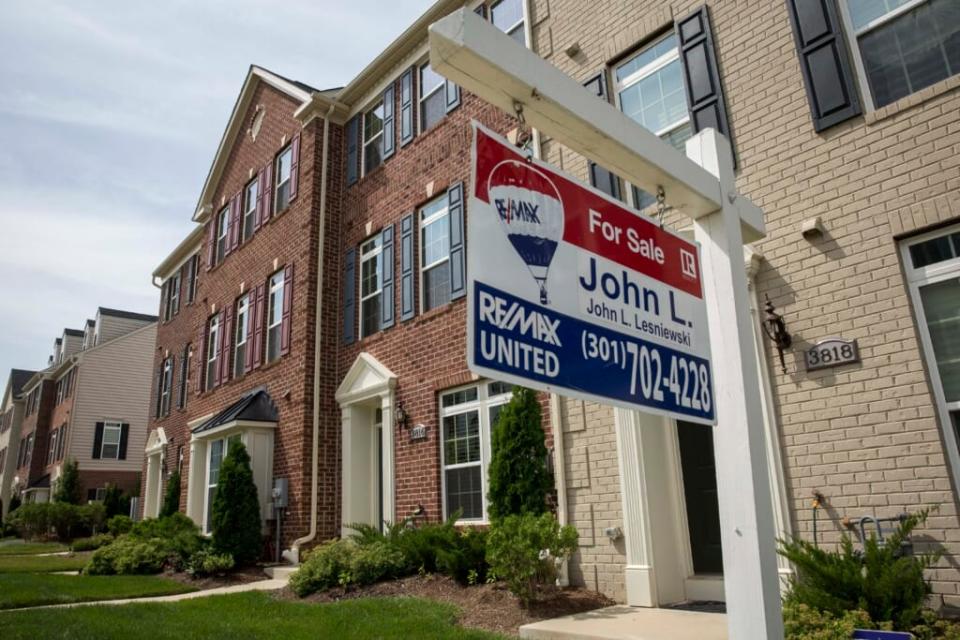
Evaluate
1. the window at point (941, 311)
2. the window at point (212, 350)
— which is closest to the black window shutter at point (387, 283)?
the window at point (212, 350)

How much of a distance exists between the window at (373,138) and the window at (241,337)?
176 inches

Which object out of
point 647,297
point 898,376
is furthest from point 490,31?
point 898,376

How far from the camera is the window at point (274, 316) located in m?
13.7

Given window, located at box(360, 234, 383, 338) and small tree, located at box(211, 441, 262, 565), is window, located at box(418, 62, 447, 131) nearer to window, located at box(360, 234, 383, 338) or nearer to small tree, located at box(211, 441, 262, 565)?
window, located at box(360, 234, 383, 338)

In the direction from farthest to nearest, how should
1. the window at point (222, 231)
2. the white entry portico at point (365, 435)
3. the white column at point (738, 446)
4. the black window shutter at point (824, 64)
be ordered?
1. the window at point (222, 231)
2. the white entry portico at point (365, 435)
3. the black window shutter at point (824, 64)
4. the white column at point (738, 446)

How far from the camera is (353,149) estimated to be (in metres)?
13.2

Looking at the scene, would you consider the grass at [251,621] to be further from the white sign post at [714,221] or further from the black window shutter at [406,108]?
the black window shutter at [406,108]

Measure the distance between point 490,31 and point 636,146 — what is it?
81 cm

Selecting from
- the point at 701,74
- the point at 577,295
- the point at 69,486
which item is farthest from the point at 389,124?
the point at 69,486

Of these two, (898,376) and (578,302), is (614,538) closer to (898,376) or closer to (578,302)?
(898,376)

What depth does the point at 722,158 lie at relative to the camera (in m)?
3.13

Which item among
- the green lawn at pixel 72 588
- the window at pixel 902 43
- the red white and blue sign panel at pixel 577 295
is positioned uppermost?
the window at pixel 902 43

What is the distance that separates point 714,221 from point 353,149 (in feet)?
36.5

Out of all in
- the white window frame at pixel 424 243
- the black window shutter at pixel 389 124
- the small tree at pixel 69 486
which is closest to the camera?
the white window frame at pixel 424 243
